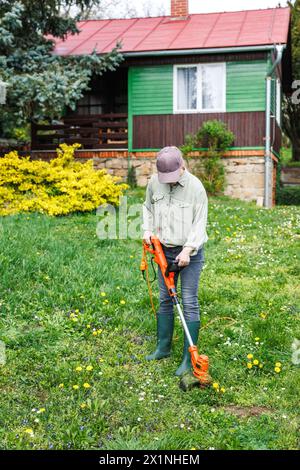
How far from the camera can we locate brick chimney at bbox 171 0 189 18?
1848 cm

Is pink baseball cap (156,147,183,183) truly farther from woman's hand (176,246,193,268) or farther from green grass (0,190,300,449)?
green grass (0,190,300,449)

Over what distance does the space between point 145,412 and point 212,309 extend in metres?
2.13

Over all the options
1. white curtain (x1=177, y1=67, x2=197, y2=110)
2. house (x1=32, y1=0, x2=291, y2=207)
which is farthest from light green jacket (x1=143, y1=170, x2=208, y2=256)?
white curtain (x1=177, y1=67, x2=197, y2=110)

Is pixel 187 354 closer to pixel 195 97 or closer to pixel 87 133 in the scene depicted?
pixel 195 97

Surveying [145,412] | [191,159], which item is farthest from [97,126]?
[145,412]

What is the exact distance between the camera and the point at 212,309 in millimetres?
5875

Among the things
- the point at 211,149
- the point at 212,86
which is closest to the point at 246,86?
the point at 212,86

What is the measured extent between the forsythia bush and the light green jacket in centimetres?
630

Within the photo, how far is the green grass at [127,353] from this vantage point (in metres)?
3.67

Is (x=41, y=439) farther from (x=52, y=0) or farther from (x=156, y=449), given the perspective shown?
(x=52, y=0)

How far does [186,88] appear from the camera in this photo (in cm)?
1574

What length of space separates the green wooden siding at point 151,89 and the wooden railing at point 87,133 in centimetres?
61

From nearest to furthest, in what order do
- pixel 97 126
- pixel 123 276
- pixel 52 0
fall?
pixel 123 276, pixel 52 0, pixel 97 126

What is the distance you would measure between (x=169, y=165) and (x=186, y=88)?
12080 millimetres
